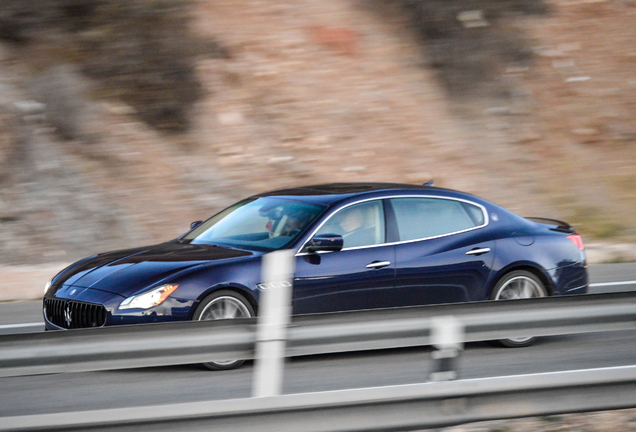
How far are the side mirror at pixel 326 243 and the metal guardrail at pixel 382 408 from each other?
2744mm

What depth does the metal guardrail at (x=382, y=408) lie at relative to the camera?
3.62m

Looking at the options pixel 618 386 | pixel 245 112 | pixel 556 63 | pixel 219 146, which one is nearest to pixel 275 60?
pixel 245 112

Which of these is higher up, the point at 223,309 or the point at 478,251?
the point at 478,251

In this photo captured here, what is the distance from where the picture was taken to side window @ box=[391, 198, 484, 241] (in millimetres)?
7188

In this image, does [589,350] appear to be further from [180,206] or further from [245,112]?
[245,112]

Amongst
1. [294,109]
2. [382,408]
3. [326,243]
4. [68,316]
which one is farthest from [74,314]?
[294,109]

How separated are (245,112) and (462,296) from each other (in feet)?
31.2

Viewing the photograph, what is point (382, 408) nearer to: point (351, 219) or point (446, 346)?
point (446, 346)

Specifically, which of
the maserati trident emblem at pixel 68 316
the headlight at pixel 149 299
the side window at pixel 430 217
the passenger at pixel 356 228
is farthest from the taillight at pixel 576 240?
the maserati trident emblem at pixel 68 316

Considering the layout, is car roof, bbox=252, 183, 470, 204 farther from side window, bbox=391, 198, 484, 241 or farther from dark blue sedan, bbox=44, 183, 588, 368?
side window, bbox=391, 198, 484, 241

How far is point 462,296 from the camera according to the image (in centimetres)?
714

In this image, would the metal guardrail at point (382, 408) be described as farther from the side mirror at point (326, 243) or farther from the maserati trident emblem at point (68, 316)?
the maserati trident emblem at point (68, 316)

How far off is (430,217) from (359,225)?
0.74 metres

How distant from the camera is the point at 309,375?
20.7 feet
